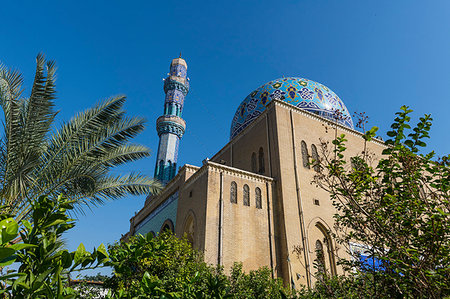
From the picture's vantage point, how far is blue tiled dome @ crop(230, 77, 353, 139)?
1577cm

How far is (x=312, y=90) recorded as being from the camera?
1653 cm

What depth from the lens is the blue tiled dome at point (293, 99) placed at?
15.8 meters

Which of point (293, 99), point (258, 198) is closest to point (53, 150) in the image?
point (258, 198)

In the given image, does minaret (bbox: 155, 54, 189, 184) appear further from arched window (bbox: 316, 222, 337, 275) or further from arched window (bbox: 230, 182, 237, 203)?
arched window (bbox: 316, 222, 337, 275)

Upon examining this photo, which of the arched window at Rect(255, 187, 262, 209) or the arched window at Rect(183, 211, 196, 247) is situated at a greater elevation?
the arched window at Rect(255, 187, 262, 209)

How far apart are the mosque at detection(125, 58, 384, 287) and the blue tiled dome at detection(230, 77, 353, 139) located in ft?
0.21

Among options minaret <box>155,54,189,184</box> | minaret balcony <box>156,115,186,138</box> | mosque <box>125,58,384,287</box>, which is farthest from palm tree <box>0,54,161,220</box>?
minaret balcony <box>156,115,186,138</box>

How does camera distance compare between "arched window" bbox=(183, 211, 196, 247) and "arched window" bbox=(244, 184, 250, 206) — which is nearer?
"arched window" bbox=(244, 184, 250, 206)

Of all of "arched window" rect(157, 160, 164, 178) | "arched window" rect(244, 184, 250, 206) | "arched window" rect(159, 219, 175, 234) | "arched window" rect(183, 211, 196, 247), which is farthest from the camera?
"arched window" rect(157, 160, 164, 178)

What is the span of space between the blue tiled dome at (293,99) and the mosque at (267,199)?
0.06 metres

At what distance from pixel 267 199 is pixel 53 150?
711 cm

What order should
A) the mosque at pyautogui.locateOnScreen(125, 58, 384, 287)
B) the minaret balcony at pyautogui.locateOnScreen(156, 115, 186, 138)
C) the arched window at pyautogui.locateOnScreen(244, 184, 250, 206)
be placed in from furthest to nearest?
the minaret balcony at pyautogui.locateOnScreen(156, 115, 186, 138)
the arched window at pyautogui.locateOnScreen(244, 184, 250, 206)
the mosque at pyautogui.locateOnScreen(125, 58, 384, 287)

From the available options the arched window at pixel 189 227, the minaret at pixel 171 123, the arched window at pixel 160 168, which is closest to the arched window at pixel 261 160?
Answer: the arched window at pixel 189 227

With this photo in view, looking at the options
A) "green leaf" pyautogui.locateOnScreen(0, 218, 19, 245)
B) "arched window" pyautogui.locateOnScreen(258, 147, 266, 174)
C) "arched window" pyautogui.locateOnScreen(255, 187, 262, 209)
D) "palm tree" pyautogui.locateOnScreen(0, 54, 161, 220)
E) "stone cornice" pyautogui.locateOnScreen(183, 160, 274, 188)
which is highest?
"arched window" pyautogui.locateOnScreen(258, 147, 266, 174)
